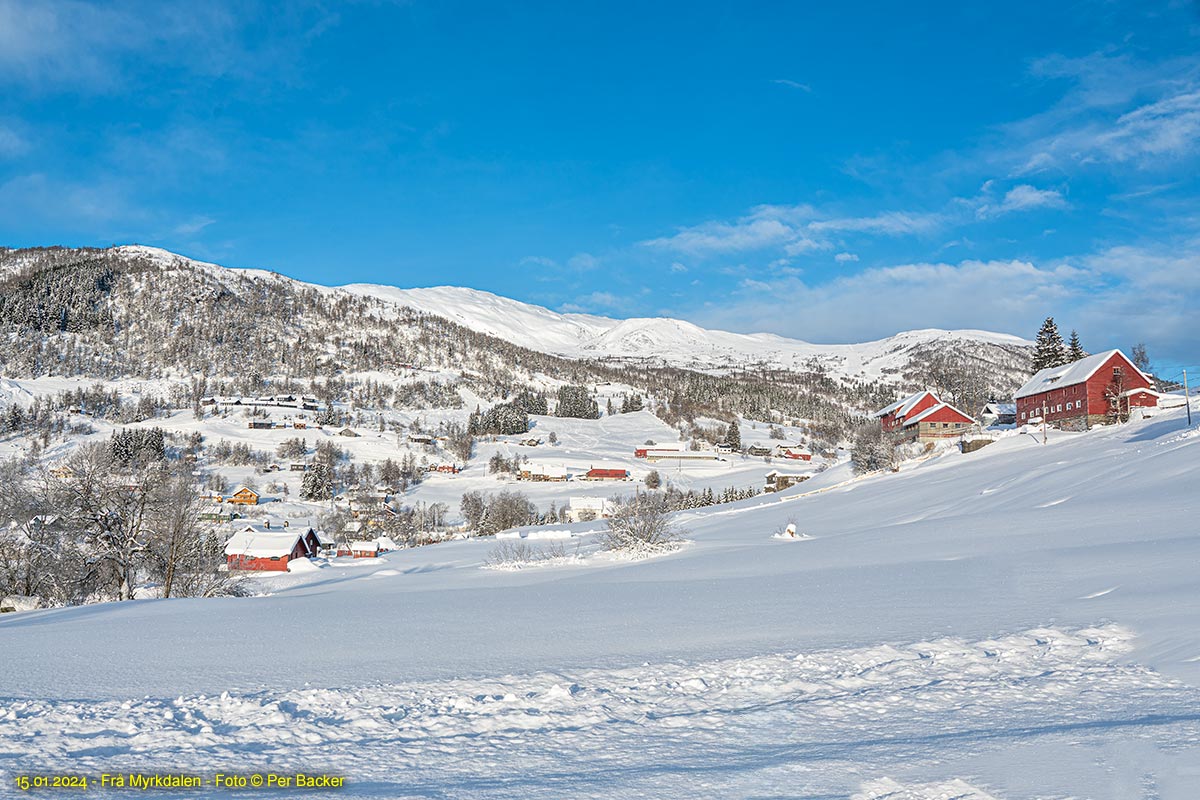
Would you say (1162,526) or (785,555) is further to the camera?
(785,555)

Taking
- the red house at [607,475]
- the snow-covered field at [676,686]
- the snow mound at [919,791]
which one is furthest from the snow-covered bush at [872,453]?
the red house at [607,475]

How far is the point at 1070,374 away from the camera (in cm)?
6225

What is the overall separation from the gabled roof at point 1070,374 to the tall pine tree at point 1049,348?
10209 millimetres

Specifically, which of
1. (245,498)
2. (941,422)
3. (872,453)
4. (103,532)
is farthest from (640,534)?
(245,498)

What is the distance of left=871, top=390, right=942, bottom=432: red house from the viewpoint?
7275cm

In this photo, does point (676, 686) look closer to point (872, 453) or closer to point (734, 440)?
point (872, 453)

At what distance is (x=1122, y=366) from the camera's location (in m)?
58.8

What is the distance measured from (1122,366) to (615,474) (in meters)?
82.3

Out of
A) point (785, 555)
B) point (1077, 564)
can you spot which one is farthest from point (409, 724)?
point (785, 555)

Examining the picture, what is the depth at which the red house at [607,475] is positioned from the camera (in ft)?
421

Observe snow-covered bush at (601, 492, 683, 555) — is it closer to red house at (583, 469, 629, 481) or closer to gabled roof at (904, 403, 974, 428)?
gabled roof at (904, 403, 974, 428)

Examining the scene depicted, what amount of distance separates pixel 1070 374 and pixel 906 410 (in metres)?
16.2

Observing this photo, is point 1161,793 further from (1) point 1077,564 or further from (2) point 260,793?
(1) point 1077,564

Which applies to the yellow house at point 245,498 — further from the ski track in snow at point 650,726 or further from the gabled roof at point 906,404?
the ski track in snow at point 650,726
